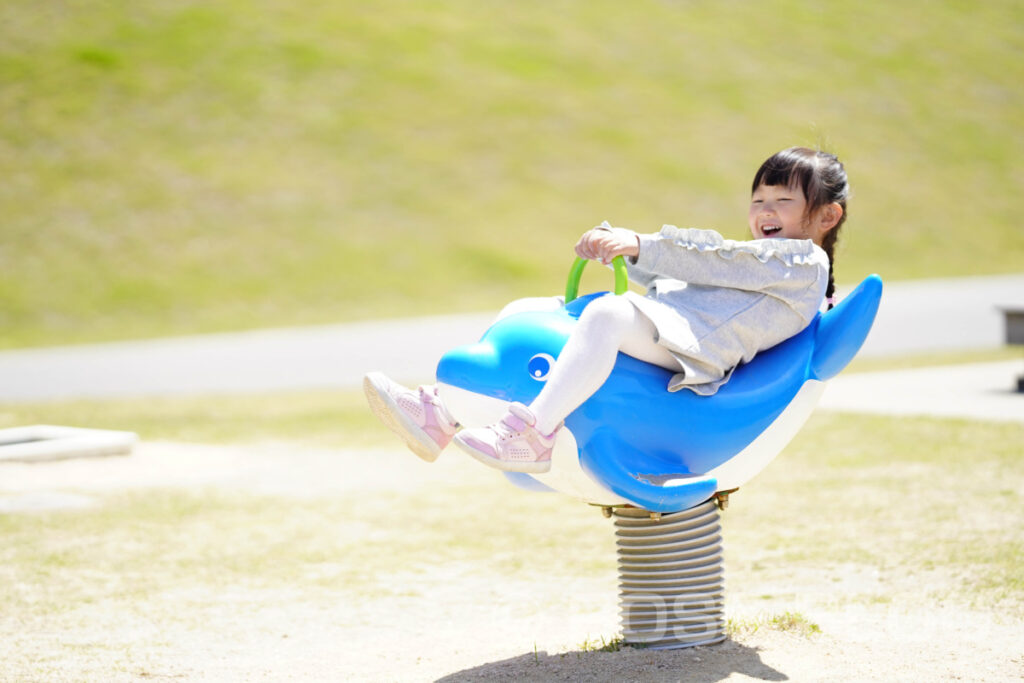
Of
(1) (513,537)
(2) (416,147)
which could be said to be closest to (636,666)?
(1) (513,537)

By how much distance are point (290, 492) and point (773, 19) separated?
27980mm

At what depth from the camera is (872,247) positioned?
2334 cm

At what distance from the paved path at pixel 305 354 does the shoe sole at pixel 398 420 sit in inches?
259

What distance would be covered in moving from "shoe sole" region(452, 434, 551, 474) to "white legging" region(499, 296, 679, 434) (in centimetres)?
10

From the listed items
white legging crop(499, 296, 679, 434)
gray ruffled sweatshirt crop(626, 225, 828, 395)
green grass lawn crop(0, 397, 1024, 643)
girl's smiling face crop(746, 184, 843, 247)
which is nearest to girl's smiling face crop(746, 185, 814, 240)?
girl's smiling face crop(746, 184, 843, 247)

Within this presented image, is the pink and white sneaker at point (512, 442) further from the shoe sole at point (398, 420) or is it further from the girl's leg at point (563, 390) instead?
the shoe sole at point (398, 420)

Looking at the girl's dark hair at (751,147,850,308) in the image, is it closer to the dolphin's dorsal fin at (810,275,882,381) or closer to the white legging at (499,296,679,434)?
the dolphin's dorsal fin at (810,275,882,381)

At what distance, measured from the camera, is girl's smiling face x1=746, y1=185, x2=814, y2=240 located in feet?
11.2

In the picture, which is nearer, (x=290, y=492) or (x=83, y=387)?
(x=290, y=492)

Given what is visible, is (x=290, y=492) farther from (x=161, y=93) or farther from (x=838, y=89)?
(x=838, y=89)

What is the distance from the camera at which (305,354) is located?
14.1m

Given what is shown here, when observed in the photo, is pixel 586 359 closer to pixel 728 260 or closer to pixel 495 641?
pixel 728 260

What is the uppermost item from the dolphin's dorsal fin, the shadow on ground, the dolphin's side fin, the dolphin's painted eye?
the dolphin's dorsal fin

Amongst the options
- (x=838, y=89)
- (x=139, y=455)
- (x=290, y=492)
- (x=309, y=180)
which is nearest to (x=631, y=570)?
(x=290, y=492)
